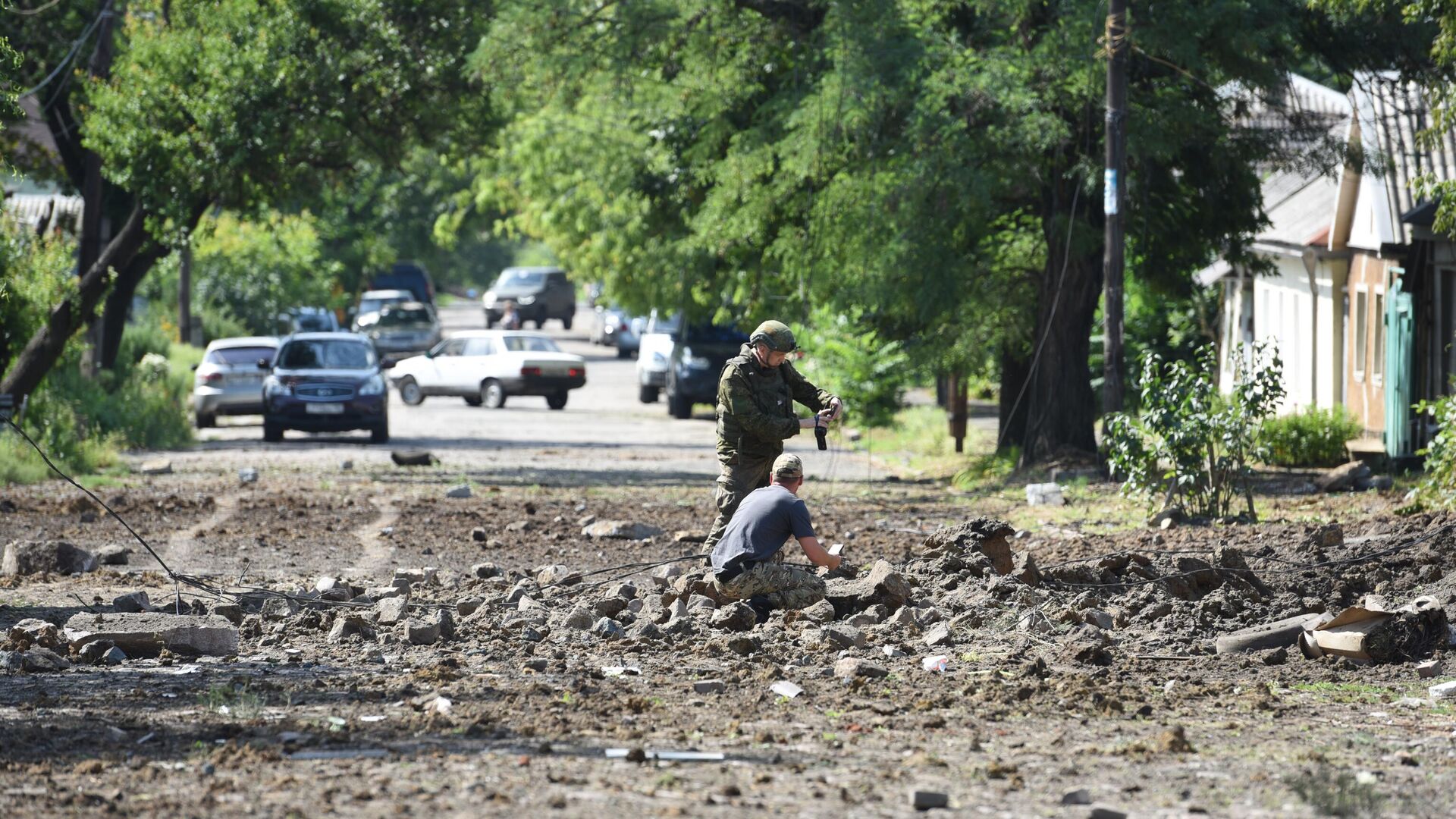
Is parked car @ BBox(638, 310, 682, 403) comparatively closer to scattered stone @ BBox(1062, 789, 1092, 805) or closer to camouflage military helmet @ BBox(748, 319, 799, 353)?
camouflage military helmet @ BBox(748, 319, 799, 353)

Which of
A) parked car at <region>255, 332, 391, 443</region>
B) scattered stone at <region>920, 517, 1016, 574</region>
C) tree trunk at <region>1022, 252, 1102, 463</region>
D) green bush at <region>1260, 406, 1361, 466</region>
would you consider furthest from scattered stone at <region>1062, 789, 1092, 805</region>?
parked car at <region>255, 332, 391, 443</region>

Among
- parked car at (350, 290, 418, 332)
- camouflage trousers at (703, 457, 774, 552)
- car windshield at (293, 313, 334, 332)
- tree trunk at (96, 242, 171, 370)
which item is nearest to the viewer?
camouflage trousers at (703, 457, 774, 552)

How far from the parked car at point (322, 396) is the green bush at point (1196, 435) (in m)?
13.9

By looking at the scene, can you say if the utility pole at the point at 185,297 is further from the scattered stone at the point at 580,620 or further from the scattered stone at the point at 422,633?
the scattered stone at the point at 422,633

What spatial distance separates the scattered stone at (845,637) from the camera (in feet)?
32.0

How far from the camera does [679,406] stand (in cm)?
3425

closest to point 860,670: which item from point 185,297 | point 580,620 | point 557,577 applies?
point 580,620

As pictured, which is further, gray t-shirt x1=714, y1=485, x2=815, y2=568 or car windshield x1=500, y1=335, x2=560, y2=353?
car windshield x1=500, y1=335, x2=560, y2=353

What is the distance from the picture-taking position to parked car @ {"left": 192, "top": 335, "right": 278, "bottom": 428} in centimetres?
3044

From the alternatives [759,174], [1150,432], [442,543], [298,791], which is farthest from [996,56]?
[298,791]

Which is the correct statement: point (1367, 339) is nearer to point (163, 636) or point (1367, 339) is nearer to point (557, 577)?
point (557, 577)

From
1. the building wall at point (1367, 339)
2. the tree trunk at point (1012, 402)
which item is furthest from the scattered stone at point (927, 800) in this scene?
the building wall at point (1367, 339)

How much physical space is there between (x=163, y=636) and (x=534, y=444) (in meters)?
18.1

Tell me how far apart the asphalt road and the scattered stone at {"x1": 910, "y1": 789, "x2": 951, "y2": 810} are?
48.5 ft
